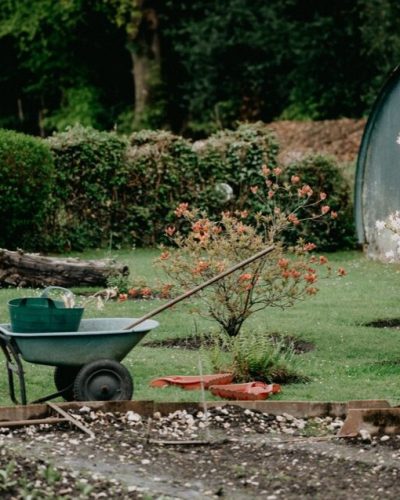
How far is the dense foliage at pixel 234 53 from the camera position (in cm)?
3250

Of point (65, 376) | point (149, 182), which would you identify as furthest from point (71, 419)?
point (149, 182)

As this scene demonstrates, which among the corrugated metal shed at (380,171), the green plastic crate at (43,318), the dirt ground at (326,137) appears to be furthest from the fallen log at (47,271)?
the dirt ground at (326,137)

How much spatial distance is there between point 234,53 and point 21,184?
52.8 feet

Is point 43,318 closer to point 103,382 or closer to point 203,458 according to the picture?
point 103,382

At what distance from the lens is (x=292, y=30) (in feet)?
108

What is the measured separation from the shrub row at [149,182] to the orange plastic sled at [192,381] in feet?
34.7

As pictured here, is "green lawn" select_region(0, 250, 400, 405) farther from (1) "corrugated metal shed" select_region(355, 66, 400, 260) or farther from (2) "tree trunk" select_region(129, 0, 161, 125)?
(2) "tree trunk" select_region(129, 0, 161, 125)

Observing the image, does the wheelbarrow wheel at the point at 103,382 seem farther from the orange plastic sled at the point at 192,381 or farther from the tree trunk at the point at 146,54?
the tree trunk at the point at 146,54

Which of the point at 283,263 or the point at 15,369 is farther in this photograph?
the point at 283,263

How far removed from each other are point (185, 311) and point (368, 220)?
245 inches

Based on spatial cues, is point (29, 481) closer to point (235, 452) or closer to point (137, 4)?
point (235, 452)

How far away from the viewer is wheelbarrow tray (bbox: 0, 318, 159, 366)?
793 cm

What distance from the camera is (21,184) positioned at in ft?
60.6

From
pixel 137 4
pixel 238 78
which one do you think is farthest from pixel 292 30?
pixel 137 4
